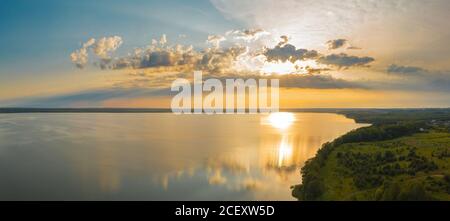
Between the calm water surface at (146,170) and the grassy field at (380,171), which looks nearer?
the grassy field at (380,171)

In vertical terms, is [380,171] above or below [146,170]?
above

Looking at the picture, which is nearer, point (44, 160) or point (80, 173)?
point (80, 173)

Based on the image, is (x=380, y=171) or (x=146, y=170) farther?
(x=146, y=170)

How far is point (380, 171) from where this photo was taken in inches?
786

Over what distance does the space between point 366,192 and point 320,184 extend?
2.29 m

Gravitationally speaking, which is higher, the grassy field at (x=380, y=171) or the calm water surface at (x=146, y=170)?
the grassy field at (x=380, y=171)

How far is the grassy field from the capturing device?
1505 centimetres

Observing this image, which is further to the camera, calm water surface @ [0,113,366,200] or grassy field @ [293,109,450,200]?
calm water surface @ [0,113,366,200]

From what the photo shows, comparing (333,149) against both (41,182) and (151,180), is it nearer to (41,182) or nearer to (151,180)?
(151,180)

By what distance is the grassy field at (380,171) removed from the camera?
1505 cm

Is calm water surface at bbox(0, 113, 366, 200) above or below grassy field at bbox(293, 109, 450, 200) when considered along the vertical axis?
below

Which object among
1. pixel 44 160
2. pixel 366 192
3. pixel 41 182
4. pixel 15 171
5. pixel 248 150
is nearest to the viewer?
pixel 366 192
